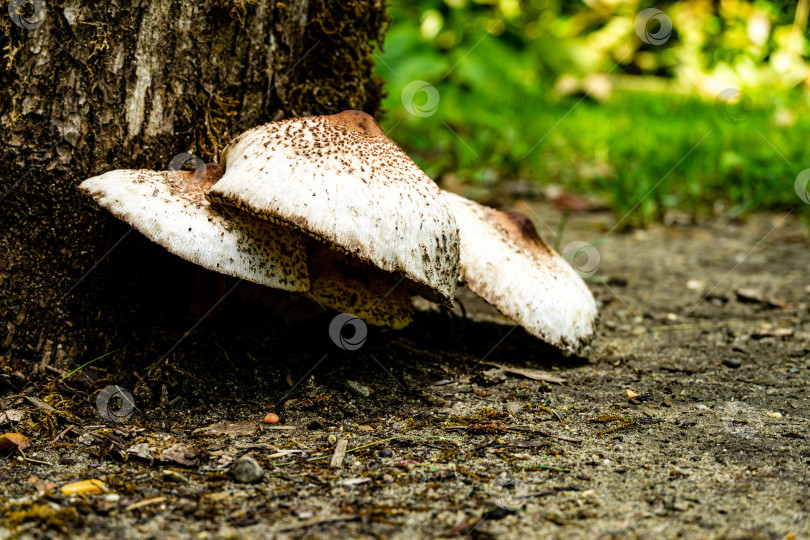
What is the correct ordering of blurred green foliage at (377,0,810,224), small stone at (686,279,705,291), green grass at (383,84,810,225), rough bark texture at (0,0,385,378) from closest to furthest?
rough bark texture at (0,0,385,378), small stone at (686,279,705,291), green grass at (383,84,810,225), blurred green foliage at (377,0,810,224)

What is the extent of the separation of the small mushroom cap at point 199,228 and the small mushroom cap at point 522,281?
64cm

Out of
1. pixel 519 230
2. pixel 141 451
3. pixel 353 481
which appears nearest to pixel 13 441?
pixel 141 451

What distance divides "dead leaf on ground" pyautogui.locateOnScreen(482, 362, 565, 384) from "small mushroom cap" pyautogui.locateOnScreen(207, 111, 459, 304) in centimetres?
51

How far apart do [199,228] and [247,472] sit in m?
0.69

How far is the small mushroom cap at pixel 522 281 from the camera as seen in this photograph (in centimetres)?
254

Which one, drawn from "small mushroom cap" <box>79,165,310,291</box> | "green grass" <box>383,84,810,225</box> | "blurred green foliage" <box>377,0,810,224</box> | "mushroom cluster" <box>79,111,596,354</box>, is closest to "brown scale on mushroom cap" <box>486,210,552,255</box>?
"mushroom cluster" <box>79,111,596,354</box>

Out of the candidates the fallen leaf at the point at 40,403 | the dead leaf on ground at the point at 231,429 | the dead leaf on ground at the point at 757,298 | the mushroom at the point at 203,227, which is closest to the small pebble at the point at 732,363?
the dead leaf on ground at the point at 757,298

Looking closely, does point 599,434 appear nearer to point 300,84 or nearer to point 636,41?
point 300,84

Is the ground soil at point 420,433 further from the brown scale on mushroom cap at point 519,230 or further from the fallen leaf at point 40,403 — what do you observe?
the brown scale on mushroom cap at point 519,230

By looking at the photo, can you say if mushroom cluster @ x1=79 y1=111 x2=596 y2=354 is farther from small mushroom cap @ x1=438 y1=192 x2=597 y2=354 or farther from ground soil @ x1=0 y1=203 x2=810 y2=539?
ground soil @ x1=0 y1=203 x2=810 y2=539

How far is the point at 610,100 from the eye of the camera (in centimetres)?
853

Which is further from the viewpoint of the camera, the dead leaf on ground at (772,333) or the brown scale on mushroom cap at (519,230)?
the dead leaf on ground at (772,333)

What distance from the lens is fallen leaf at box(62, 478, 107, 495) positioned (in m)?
1.68

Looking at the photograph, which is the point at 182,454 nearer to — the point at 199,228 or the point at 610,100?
the point at 199,228
